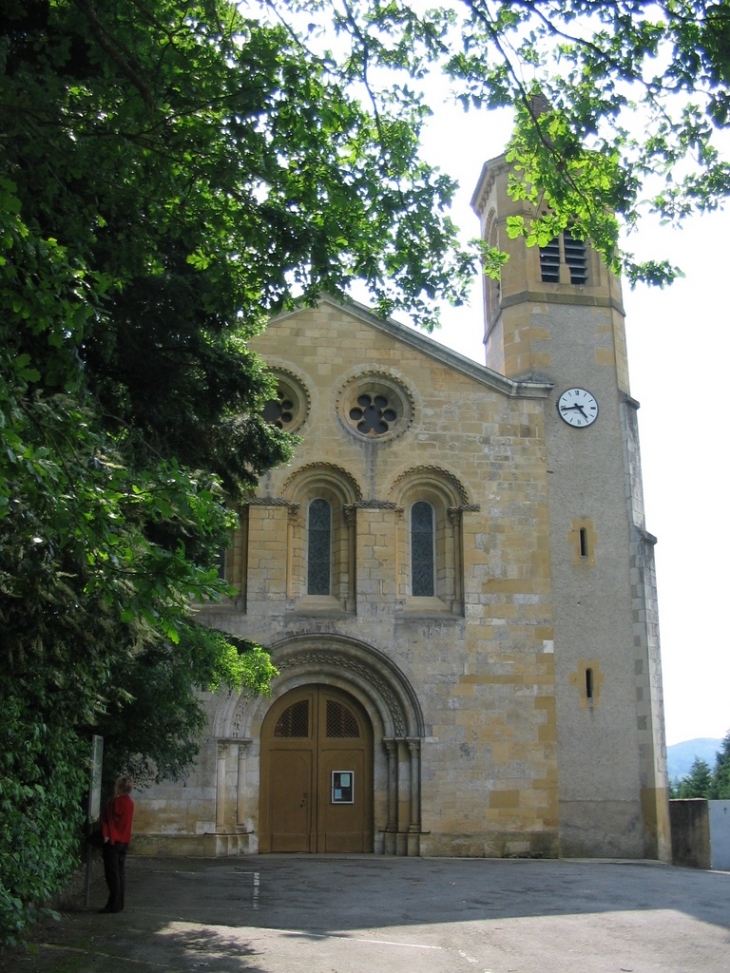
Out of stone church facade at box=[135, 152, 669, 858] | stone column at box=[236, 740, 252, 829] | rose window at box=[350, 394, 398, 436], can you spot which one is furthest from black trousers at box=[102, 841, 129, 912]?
rose window at box=[350, 394, 398, 436]

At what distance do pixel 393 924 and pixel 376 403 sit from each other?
11.6 meters

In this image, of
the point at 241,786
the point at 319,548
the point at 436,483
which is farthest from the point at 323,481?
the point at 241,786

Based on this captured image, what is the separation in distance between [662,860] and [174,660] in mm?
10879

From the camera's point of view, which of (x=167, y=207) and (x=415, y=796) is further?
(x=415, y=796)

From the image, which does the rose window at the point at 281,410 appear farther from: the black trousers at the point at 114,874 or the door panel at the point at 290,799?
the black trousers at the point at 114,874

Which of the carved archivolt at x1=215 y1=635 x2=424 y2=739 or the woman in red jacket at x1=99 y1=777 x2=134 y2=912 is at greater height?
the carved archivolt at x1=215 y1=635 x2=424 y2=739

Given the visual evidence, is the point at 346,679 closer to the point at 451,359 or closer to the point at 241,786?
the point at 241,786

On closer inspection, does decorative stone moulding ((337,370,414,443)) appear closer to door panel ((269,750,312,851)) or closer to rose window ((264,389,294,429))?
rose window ((264,389,294,429))

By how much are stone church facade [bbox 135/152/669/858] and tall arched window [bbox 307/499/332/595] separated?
0.13 feet

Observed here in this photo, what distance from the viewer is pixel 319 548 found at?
20000 mm

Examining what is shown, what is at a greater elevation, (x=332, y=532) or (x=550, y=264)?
(x=550, y=264)

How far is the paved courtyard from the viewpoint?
8.57 metres

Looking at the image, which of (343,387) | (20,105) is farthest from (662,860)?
(20,105)

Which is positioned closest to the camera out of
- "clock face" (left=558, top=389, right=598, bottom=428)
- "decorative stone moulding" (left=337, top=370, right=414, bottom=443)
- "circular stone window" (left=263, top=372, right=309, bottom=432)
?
"circular stone window" (left=263, top=372, right=309, bottom=432)
